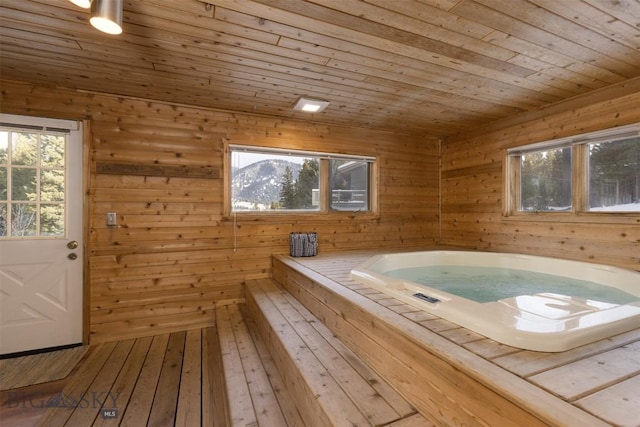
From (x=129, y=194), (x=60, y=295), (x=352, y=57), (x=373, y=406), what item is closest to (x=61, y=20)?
(x=129, y=194)

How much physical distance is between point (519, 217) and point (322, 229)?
2.26 meters

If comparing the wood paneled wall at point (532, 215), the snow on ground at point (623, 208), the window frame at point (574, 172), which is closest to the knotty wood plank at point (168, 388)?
the wood paneled wall at point (532, 215)

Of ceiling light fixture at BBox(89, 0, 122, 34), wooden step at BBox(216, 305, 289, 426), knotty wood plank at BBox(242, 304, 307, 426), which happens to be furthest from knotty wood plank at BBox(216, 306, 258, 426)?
ceiling light fixture at BBox(89, 0, 122, 34)

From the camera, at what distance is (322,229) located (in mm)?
3402

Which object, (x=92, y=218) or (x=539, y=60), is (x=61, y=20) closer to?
(x=92, y=218)

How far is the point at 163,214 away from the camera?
2.72 metres

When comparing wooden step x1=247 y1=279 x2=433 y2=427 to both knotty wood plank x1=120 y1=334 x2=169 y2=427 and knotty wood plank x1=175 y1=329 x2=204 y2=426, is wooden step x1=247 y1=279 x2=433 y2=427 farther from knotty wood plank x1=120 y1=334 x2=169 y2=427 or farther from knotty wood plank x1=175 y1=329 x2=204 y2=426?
knotty wood plank x1=120 y1=334 x2=169 y2=427

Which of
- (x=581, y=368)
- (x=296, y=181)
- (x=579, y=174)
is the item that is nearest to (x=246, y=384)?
(x=581, y=368)

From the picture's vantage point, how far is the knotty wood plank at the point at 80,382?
1594 millimetres

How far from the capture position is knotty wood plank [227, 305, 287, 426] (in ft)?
4.10

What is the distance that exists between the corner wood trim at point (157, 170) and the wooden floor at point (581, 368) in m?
2.36

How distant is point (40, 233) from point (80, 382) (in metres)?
1.28

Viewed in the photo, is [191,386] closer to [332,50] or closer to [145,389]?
[145,389]

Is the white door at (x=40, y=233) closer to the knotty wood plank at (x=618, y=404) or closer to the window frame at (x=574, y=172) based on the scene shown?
the knotty wood plank at (x=618, y=404)
